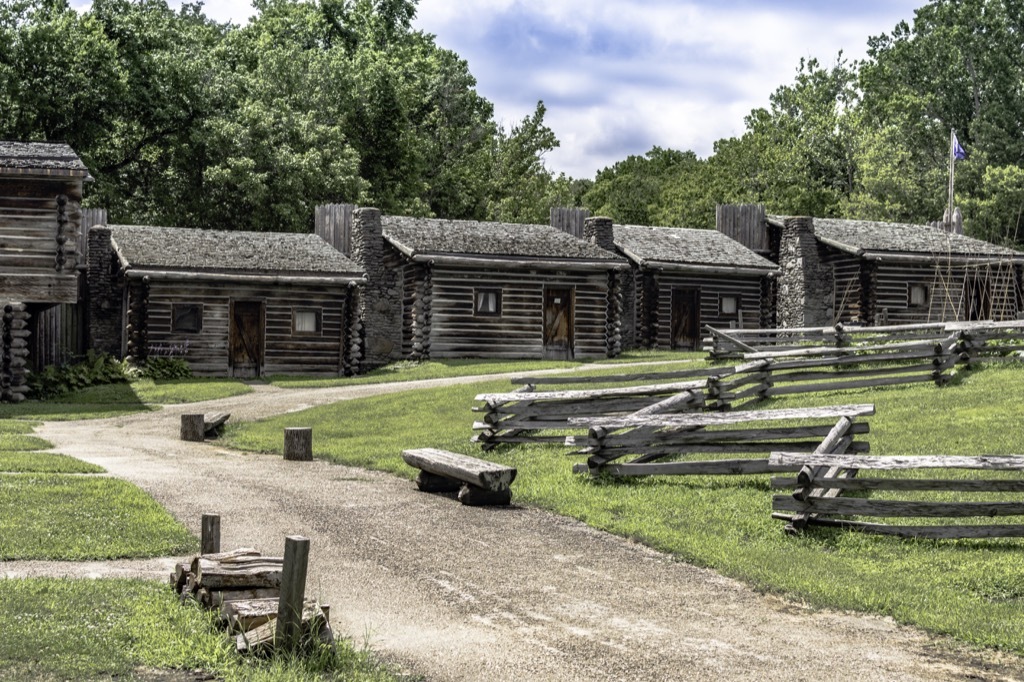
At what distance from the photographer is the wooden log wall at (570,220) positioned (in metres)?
45.5

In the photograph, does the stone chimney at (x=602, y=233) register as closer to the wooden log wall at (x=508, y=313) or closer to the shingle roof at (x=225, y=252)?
the wooden log wall at (x=508, y=313)

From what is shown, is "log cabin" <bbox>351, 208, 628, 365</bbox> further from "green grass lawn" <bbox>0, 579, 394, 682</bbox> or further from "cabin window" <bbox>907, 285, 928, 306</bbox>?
"green grass lawn" <bbox>0, 579, 394, 682</bbox>

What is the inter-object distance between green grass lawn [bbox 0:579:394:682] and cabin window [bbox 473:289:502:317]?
101ft

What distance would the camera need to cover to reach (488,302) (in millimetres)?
40000

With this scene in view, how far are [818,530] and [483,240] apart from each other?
28664 mm

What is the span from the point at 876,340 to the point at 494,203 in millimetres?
36975

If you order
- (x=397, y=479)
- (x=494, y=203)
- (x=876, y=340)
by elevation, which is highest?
(x=494, y=203)

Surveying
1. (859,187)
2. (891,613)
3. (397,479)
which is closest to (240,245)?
(397,479)

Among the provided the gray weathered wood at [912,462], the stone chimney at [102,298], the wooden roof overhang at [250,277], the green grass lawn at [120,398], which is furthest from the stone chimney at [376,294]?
the gray weathered wood at [912,462]

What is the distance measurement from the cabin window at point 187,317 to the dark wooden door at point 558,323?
38.1 feet

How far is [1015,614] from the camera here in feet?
31.3

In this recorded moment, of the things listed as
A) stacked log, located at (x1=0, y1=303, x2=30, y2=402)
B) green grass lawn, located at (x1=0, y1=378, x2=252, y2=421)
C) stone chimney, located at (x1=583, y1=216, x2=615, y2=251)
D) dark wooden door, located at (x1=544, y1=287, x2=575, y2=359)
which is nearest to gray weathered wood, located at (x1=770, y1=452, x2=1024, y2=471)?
green grass lawn, located at (x1=0, y1=378, x2=252, y2=421)

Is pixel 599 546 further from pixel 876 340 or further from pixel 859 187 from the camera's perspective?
pixel 859 187

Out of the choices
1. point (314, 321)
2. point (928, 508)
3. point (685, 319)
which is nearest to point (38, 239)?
point (314, 321)
